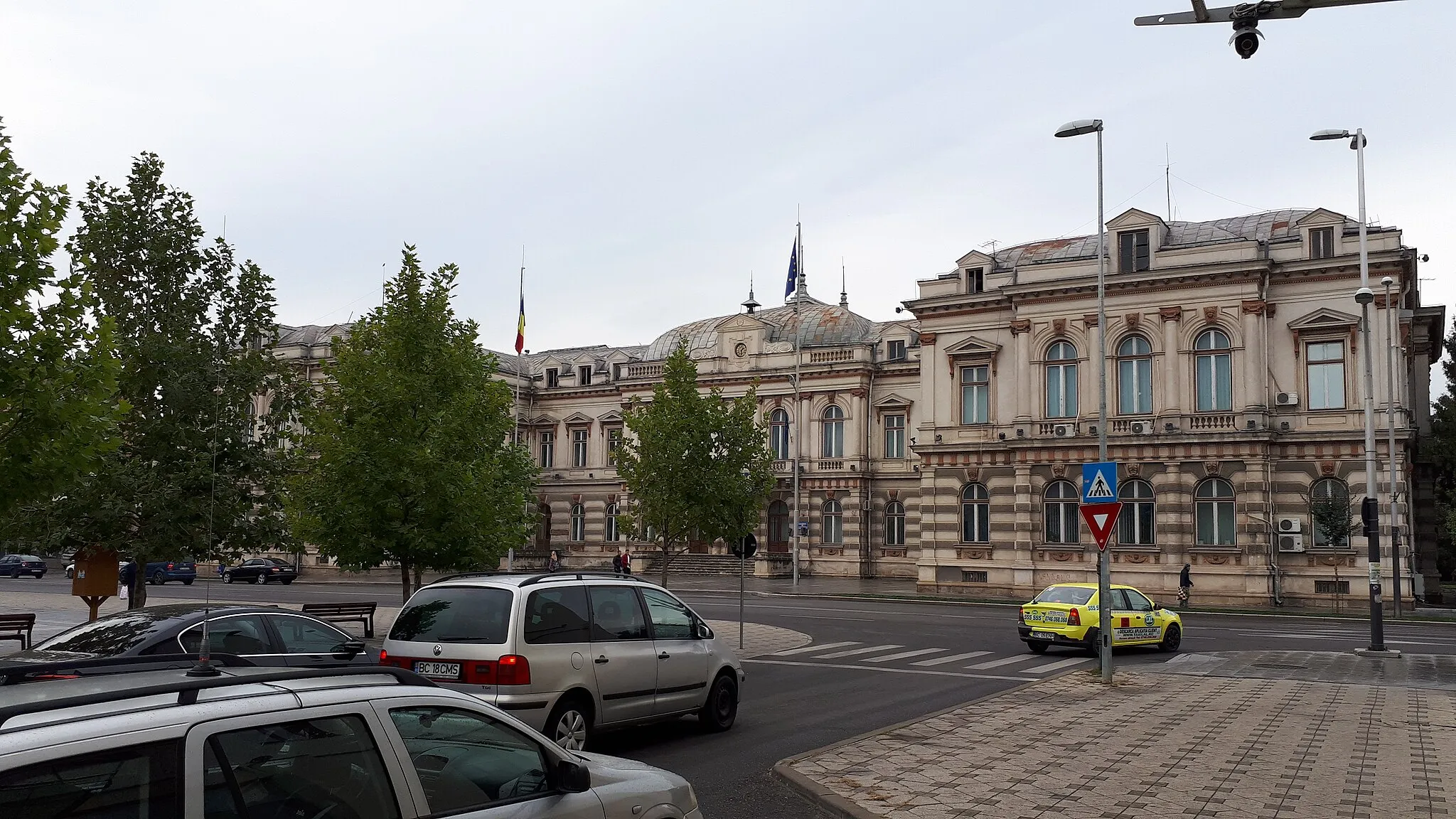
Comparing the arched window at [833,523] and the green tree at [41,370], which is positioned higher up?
the green tree at [41,370]

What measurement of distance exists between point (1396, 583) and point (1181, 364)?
13.1 meters

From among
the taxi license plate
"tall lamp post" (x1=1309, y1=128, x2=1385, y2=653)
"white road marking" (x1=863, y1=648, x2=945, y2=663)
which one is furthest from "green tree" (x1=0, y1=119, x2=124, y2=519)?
"tall lamp post" (x1=1309, y1=128, x2=1385, y2=653)

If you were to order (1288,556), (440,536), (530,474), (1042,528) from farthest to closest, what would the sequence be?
(1042,528), (1288,556), (530,474), (440,536)

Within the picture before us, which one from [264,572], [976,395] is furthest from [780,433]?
[264,572]

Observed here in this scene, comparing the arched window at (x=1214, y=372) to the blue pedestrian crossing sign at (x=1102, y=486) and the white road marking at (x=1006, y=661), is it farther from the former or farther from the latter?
the blue pedestrian crossing sign at (x=1102, y=486)

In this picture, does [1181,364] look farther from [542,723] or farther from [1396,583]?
[542,723]

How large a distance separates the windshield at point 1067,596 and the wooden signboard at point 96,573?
17.7m

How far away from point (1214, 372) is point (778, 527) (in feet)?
82.9

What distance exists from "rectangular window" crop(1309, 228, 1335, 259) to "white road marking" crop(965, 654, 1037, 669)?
85.8 ft

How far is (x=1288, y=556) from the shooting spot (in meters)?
40.8

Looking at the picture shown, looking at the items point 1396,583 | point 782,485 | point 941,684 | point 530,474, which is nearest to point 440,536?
point 941,684

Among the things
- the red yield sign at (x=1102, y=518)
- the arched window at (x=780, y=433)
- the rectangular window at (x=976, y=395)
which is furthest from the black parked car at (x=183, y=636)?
the arched window at (x=780, y=433)

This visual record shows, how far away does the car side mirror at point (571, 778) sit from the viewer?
5230 millimetres

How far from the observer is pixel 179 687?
4109mm
